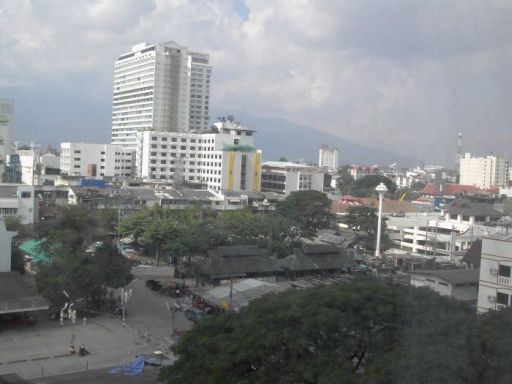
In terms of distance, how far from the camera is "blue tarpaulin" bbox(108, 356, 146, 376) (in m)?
6.43

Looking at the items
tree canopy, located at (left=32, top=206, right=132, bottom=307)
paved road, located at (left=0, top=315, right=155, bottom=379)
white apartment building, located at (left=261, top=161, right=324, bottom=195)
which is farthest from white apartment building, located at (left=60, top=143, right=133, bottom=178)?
paved road, located at (left=0, top=315, right=155, bottom=379)

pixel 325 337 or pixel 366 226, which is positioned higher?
pixel 325 337

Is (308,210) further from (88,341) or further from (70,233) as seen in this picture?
(88,341)

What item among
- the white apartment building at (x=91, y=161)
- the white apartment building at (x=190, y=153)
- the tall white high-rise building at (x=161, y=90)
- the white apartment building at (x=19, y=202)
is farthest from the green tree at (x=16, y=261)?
the tall white high-rise building at (x=161, y=90)

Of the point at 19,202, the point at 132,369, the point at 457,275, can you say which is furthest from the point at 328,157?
the point at 132,369

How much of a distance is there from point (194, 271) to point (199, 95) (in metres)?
27.4

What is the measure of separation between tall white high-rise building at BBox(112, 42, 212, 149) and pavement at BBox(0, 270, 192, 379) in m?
24.9

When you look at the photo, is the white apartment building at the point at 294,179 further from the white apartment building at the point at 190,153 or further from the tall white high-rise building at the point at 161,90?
the tall white high-rise building at the point at 161,90

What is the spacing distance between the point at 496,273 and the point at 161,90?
2981 centimetres

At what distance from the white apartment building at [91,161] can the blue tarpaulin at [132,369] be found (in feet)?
76.1

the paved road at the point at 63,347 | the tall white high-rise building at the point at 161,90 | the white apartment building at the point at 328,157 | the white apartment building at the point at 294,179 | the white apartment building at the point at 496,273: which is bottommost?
the paved road at the point at 63,347

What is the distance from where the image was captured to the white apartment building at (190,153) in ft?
90.7

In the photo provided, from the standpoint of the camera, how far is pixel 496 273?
701 centimetres

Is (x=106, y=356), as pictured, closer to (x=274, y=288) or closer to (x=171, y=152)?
(x=274, y=288)
